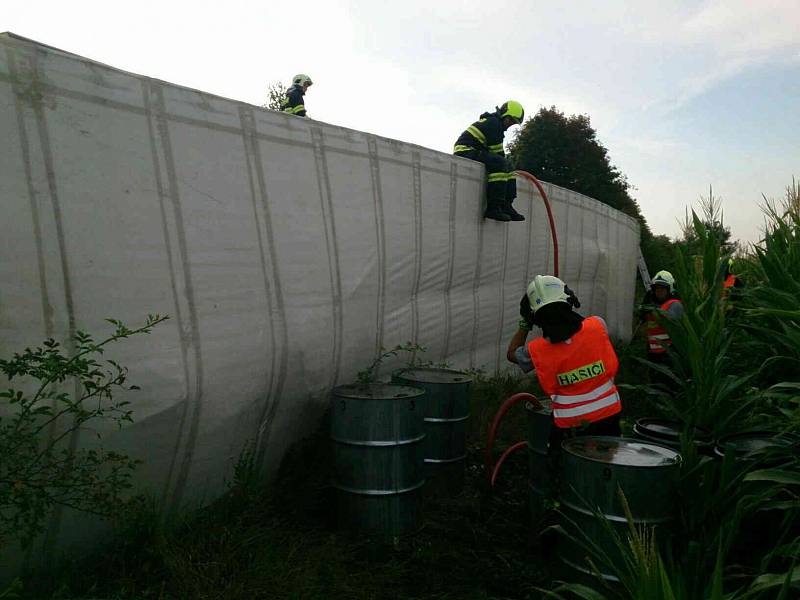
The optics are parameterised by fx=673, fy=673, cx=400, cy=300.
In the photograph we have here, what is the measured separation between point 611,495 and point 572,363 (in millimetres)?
907

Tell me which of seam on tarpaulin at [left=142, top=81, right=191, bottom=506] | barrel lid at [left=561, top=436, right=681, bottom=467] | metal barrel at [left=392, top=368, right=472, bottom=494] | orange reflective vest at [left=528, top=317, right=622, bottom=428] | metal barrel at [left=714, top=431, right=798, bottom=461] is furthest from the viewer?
metal barrel at [left=392, top=368, right=472, bottom=494]

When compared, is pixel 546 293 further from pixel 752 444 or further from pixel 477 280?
pixel 477 280

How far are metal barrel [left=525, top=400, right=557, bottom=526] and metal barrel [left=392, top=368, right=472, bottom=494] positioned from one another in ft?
2.01

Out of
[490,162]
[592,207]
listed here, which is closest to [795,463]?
[490,162]

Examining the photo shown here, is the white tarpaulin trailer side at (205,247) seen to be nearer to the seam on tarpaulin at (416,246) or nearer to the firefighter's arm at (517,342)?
the seam on tarpaulin at (416,246)

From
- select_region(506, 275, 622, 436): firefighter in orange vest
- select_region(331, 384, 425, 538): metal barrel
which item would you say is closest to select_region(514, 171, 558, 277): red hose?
select_region(506, 275, 622, 436): firefighter in orange vest

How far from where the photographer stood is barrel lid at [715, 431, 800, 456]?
2838 mm

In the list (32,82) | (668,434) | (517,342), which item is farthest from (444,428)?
(32,82)

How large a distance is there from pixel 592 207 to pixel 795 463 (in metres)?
7.58

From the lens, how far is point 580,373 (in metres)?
3.69

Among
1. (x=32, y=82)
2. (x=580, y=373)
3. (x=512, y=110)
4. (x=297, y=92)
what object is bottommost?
(x=580, y=373)

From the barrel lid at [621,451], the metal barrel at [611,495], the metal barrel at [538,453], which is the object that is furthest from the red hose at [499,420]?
the metal barrel at [611,495]

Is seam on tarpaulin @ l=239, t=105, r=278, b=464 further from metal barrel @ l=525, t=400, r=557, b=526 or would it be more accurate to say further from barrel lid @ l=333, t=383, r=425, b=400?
metal barrel @ l=525, t=400, r=557, b=526

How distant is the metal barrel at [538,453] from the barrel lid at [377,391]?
0.72 m
